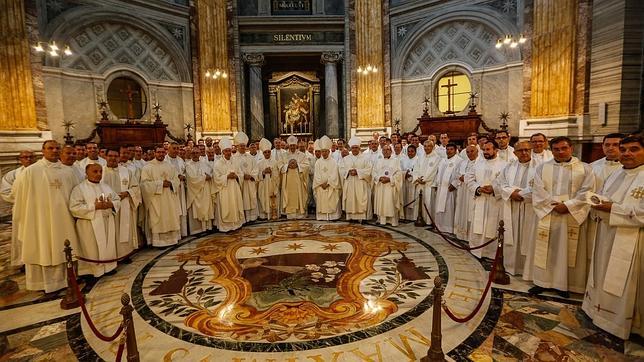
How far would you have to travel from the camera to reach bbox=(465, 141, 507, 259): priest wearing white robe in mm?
5629

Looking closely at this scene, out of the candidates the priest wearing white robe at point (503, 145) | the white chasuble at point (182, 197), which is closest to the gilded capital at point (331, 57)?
the white chasuble at point (182, 197)

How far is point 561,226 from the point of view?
4344mm

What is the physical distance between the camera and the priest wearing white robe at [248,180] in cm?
861

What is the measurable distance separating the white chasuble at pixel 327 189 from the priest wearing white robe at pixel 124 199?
3.99 metres

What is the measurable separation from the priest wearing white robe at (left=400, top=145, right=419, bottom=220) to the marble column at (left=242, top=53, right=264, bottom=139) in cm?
819

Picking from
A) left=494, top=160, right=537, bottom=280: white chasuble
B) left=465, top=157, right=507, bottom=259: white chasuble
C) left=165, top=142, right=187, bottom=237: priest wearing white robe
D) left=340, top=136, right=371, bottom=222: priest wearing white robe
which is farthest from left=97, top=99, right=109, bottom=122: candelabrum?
left=494, top=160, right=537, bottom=280: white chasuble

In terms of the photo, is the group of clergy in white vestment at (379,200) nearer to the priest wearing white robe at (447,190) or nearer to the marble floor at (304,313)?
the priest wearing white robe at (447,190)

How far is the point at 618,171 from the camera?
3693 mm

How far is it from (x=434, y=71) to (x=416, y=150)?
689 centimetres

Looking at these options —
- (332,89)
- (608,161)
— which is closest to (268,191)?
(608,161)

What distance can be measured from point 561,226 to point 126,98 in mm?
14456

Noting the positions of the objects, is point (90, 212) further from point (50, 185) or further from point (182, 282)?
point (182, 282)

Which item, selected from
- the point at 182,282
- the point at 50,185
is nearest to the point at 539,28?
the point at 182,282

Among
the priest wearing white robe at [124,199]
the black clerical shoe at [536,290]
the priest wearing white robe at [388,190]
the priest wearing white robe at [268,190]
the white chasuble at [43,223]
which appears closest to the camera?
the black clerical shoe at [536,290]
